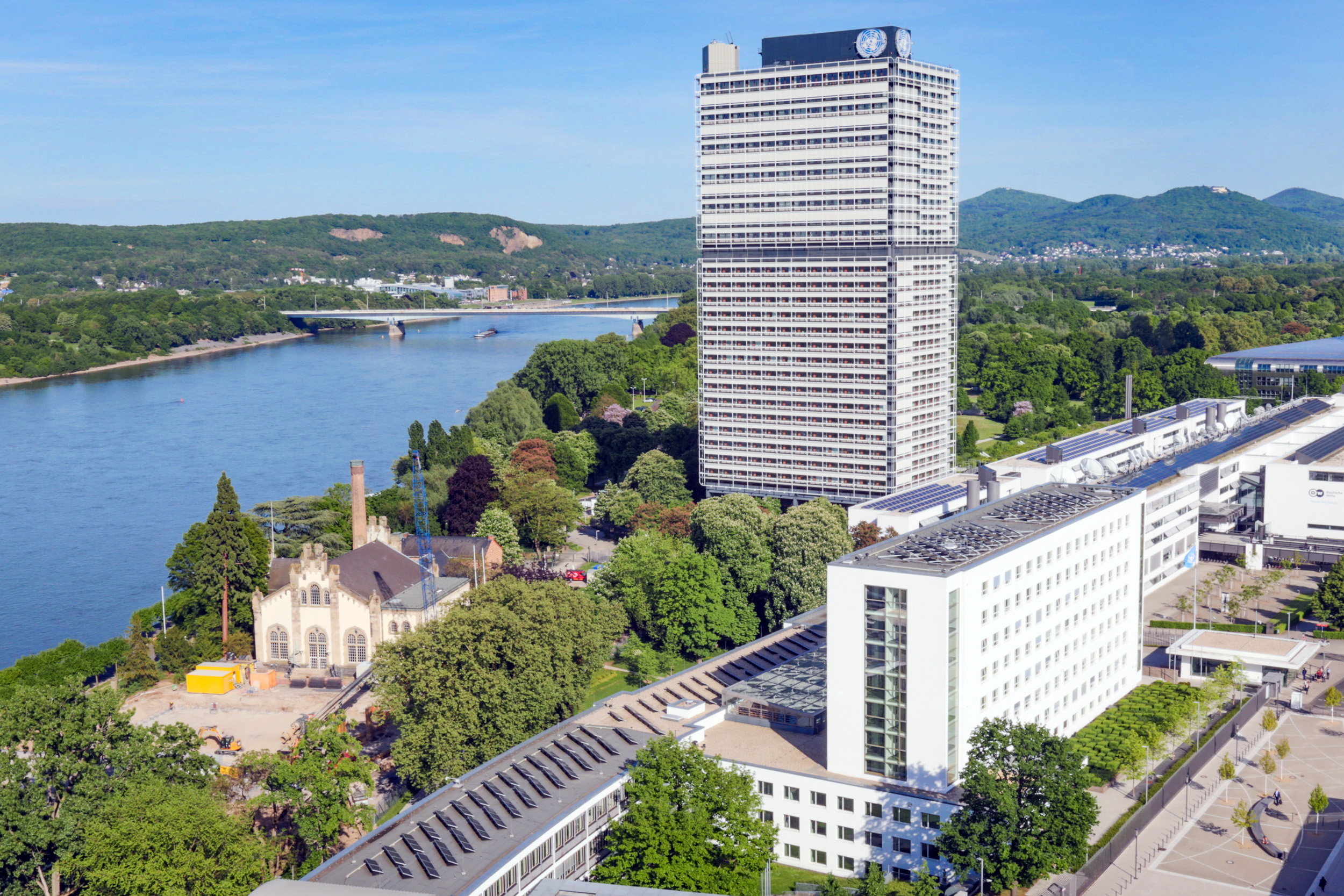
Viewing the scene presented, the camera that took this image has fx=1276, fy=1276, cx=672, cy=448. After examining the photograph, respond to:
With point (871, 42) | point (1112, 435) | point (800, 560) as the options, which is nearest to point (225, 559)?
point (800, 560)

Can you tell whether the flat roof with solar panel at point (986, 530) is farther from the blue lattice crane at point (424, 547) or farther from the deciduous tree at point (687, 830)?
the blue lattice crane at point (424, 547)

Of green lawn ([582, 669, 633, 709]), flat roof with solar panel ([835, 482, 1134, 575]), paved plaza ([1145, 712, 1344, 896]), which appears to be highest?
flat roof with solar panel ([835, 482, 1134, 575])

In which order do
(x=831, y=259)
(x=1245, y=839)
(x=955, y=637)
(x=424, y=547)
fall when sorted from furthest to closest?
1. (x=831, y=259)
2. (x=424, y=547)
3. (x=1245, y=839)
4. (x=955, y=637)

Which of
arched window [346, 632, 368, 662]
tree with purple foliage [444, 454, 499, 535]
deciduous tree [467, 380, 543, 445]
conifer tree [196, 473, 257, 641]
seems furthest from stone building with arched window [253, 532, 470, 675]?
deciduous tree [467, 380, 543, 445]

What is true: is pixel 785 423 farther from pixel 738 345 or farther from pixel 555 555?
pixel 555 555

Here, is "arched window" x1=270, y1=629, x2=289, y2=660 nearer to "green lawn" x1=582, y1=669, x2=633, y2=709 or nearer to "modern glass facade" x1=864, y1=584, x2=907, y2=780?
"green lawn" x1=582, y1=669, x2=633, y2=709

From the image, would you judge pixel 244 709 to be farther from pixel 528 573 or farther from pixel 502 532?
pixel 502 532
